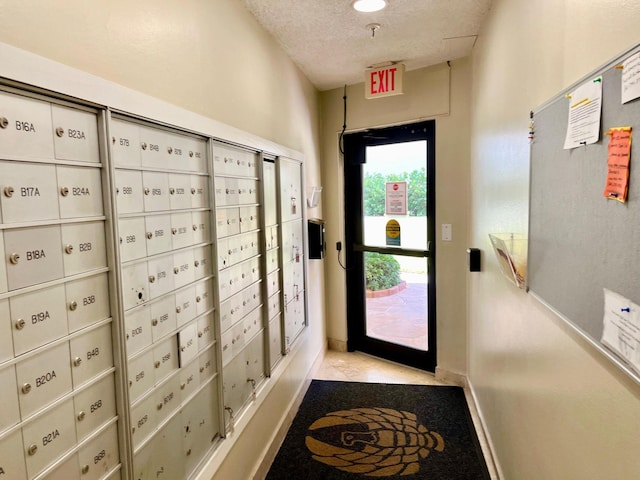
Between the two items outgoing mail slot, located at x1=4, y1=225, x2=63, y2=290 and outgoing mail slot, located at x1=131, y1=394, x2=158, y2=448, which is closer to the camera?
outgoing mail slot, located at x1=4, y1=225, x2=63, y2=290

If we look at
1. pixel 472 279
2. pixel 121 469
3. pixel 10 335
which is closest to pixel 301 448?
pixel 121 469

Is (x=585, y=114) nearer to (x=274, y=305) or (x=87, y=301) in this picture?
(x=87, y=301)

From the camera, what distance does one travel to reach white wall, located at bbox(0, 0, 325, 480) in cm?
82

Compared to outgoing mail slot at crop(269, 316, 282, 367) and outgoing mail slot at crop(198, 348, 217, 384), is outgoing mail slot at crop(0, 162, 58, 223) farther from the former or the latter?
outgoing mail slot at crop(269, 316, 282, 367)

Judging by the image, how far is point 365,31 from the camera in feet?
6.88

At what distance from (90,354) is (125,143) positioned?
577 mm

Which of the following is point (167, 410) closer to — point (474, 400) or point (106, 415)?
point (106, 415)

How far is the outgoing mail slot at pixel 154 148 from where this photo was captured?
113 centimetres

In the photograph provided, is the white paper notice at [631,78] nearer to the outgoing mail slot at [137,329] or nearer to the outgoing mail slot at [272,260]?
the outgoing mail slot at [137,329]

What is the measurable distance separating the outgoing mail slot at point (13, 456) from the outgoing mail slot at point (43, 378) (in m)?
0.04

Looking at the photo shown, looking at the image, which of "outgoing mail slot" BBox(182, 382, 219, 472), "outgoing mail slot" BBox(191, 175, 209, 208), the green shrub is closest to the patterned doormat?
"outgoing mail slot" BBox(182, 382, 219, 472)

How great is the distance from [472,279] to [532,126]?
1.48m

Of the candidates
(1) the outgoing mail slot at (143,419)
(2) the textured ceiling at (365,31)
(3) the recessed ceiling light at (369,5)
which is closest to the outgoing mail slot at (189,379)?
(1) the outgoing mail slot at (143,419)

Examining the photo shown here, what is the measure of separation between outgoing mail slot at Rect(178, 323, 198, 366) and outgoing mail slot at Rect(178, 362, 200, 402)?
0.11ft
